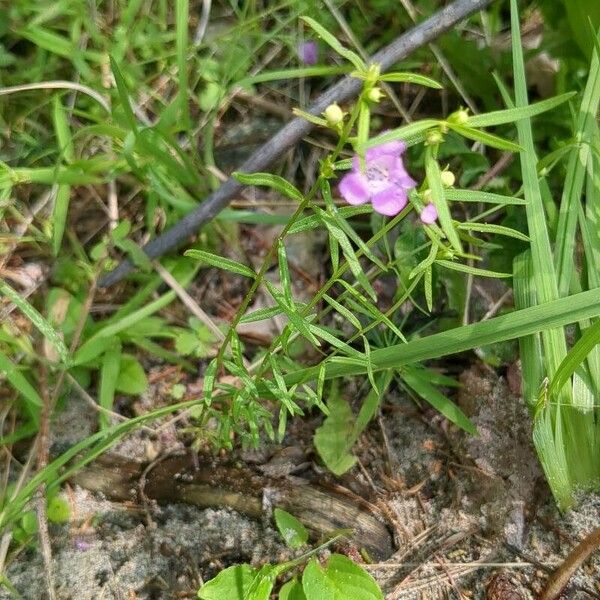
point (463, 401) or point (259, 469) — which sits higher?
point (259, 469)

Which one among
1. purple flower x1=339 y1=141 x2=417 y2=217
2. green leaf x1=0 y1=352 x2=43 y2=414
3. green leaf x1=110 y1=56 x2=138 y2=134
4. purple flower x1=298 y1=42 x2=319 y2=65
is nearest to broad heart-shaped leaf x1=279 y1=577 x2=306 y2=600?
green leaf x1=0 y1=352 x2=43 y2=414

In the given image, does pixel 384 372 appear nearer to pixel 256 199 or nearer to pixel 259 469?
pixel 259 469

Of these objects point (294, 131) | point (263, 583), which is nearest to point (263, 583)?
point (263, 583)

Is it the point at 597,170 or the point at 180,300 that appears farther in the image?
the point at 180,300

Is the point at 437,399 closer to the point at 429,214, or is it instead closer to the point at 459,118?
the point at 429,214

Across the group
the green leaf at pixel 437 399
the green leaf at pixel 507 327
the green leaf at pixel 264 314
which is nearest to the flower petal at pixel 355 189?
the green leaf at pixel 264 314

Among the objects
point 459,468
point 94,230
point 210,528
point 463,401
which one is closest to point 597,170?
point 463,401

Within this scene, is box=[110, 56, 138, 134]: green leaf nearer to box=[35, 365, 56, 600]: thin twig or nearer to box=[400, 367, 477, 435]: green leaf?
box=[35, 365, 56, 600]: thin twig
